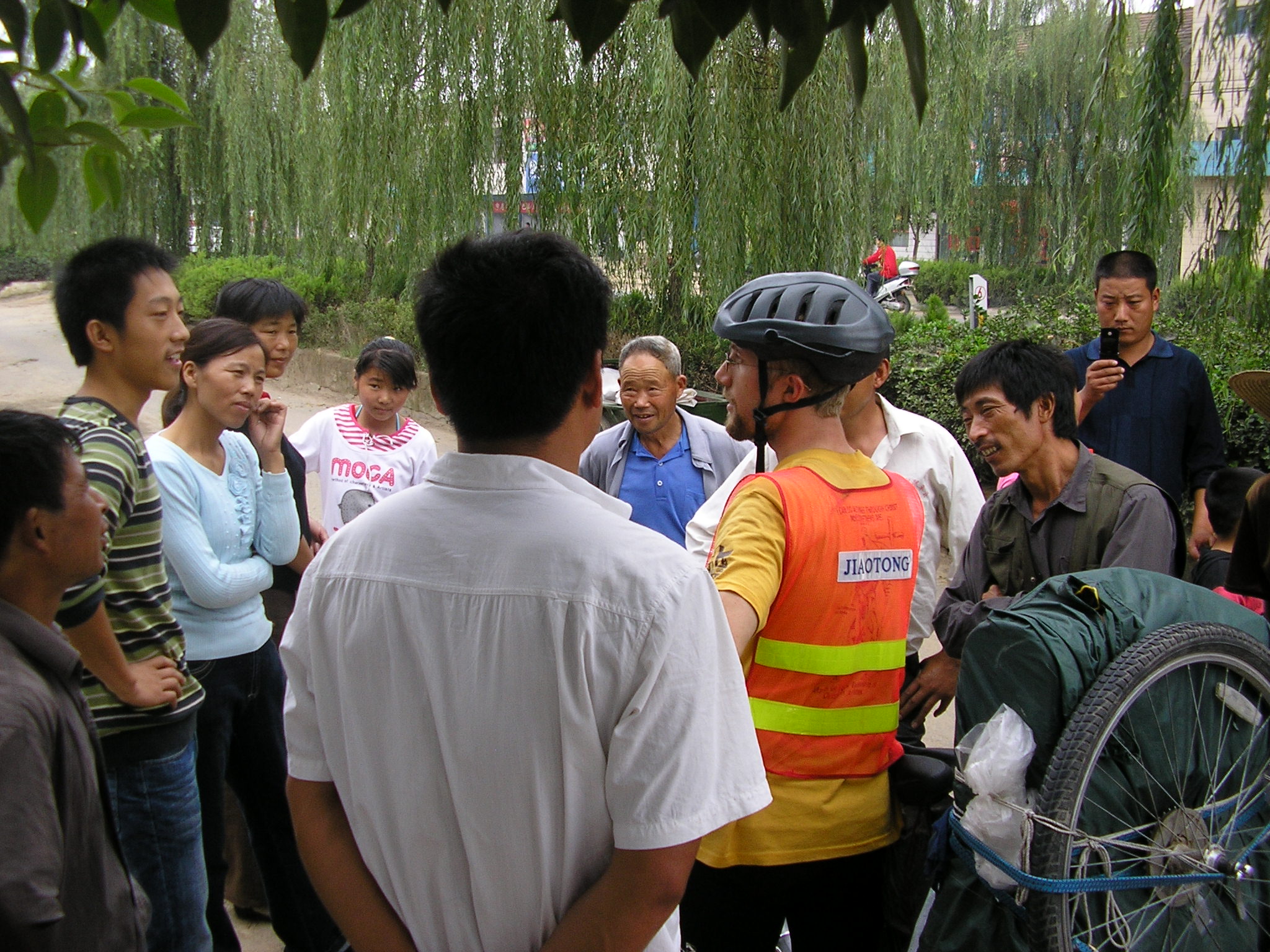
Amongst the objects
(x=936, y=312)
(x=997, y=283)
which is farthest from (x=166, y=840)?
(x=997, y=283)

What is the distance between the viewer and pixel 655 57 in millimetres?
6266

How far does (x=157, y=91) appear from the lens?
1.65 m

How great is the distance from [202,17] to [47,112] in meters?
0.57

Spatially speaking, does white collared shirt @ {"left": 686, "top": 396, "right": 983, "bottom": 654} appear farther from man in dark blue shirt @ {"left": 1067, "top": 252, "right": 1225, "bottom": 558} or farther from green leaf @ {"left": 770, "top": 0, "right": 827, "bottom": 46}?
green leaf @ {"left": 770, "top": 0, "right": 827, "bottom": 46}

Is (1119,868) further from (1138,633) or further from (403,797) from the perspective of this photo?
(403,797)

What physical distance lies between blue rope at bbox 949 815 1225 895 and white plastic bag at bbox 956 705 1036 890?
0.6 inches

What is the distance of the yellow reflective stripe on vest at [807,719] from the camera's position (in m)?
1.90

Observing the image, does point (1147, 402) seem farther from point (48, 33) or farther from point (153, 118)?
point (48, 33)

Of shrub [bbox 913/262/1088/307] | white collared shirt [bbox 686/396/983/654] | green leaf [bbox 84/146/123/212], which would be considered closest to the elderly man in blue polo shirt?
white collared shirt [bbox 686/396/983/654]

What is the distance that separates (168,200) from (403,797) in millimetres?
13709

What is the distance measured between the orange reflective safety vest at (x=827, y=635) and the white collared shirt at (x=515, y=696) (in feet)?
1.86

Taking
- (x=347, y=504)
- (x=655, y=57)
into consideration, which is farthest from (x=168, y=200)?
(x=347, y=504)

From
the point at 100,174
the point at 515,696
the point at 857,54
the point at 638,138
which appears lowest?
the point at 515,696

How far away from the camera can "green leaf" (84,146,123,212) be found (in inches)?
71.2
